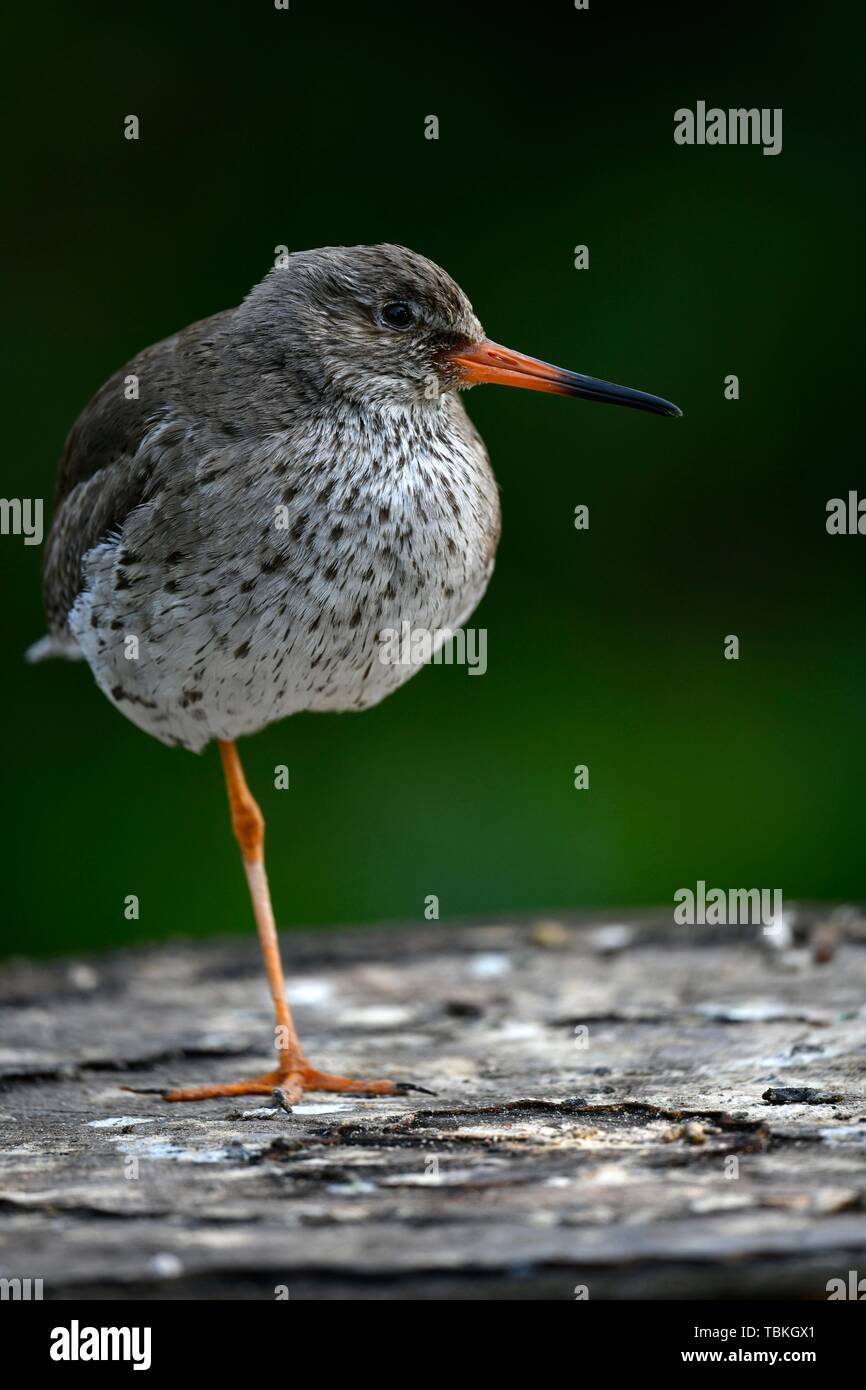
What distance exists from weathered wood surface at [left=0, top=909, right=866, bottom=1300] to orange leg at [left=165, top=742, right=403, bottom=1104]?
0.11 meters

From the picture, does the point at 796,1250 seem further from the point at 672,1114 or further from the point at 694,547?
→ the point at 694,547

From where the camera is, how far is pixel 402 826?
30.8ft

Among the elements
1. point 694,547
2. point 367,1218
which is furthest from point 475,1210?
point 694,547

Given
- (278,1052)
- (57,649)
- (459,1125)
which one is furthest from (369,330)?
(459,1125)

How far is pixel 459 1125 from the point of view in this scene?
4.43 metres

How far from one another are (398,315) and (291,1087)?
240cm

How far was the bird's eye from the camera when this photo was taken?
537cm

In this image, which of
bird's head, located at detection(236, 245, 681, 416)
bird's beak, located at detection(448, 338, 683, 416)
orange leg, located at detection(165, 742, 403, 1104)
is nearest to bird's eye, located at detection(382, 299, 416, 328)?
bird's head, located at detection(236, 245, 681, 416)

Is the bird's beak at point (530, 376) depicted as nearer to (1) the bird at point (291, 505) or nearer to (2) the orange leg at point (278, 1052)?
(1) the bird at point (291, 505)

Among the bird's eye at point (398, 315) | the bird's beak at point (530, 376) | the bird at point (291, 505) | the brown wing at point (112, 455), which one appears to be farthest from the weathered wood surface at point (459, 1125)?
the bird's eye at point (398, 315)

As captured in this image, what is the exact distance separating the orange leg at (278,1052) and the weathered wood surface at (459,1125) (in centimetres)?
11

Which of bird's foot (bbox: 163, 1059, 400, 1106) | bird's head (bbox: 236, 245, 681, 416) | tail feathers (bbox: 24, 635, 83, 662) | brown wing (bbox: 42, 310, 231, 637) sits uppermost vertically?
bird's head (bbox: 236, 245, 681, 416)

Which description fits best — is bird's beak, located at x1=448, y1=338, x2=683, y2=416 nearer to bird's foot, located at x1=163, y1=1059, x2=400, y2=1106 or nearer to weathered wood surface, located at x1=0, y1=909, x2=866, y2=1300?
weathered wood surface, located at x1=0, y1=909, x2=866, y2=1300

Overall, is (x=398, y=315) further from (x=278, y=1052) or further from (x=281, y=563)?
(x=278, y=1052)
